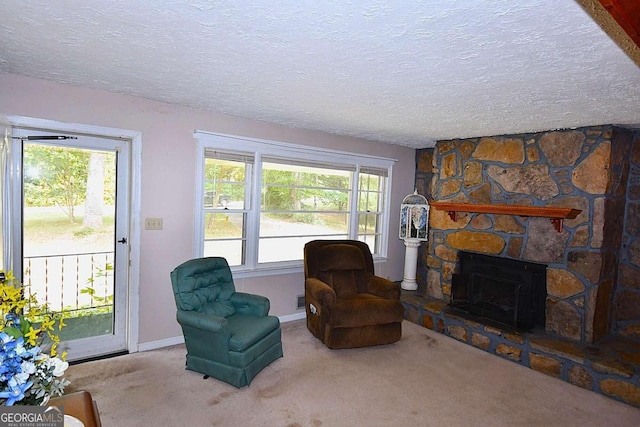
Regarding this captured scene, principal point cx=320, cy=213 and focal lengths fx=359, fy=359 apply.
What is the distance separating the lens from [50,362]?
105cm

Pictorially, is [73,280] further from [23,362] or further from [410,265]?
[410,265]

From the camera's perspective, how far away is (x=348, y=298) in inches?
148

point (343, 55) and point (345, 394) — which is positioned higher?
point (343, 55)

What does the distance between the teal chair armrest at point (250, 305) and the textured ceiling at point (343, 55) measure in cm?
171

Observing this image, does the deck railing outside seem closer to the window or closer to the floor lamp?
the window

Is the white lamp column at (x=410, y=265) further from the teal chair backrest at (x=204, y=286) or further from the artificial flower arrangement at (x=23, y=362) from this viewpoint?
the artificial flower arrangement at (x=23, y=362)

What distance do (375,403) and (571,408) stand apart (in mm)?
1483

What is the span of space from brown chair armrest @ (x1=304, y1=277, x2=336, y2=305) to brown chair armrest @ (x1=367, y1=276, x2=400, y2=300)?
2.11 ft

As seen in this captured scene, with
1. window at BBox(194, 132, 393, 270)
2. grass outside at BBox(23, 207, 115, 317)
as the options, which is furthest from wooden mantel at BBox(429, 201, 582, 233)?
grass outside at BBox(23, 207, 115, 317)

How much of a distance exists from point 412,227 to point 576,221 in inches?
71.4

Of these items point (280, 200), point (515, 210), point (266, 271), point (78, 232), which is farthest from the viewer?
point (280, 200)

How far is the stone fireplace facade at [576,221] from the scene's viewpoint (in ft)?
10.8

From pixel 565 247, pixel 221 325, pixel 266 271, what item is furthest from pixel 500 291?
pixel 221 325

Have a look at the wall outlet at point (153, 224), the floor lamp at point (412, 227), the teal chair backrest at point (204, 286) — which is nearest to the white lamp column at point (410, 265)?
the floor lamp at point (412, 227)
